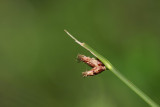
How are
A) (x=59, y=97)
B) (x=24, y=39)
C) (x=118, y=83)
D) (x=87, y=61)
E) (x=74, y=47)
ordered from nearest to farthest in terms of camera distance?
(x=87, y=61) < (x=118, y=83) < (x=59, y=97) < (x=74, y=47) < (x=24, y=39)

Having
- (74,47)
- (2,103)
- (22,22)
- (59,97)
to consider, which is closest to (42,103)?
(59,97)

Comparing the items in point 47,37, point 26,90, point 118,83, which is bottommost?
point 118,83

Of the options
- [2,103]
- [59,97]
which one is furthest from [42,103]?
[2,103]

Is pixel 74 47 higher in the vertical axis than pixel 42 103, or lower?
higher

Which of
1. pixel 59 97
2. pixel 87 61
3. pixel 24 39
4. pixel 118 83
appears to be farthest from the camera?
pixel 24 39

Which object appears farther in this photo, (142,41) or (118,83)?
(142,41)

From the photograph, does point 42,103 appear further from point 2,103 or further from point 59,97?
point 2,103
